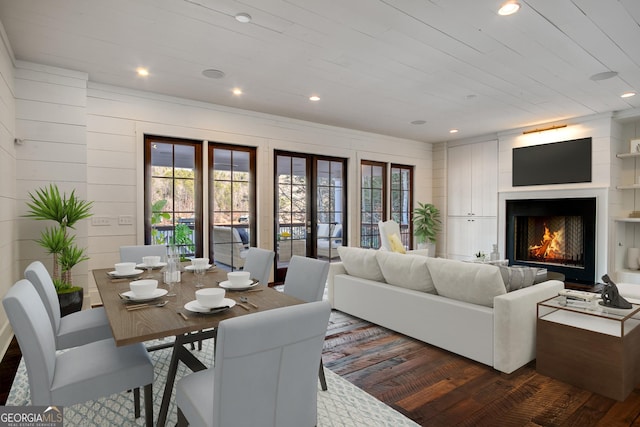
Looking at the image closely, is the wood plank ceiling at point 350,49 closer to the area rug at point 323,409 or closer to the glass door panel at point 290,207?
the glass door panel at point 290,207

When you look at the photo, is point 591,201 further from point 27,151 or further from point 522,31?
point 27,151

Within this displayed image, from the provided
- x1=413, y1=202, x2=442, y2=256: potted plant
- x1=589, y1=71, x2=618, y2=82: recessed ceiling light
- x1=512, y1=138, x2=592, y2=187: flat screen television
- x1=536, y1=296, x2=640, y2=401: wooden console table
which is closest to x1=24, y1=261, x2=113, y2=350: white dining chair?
A: x1=536, y1=296, x2=640, y2=401: wooden console table

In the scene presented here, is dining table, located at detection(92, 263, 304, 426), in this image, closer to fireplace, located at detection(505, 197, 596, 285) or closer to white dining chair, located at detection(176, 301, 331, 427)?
white dining chair, located at detection(176, 301, 331, 427)

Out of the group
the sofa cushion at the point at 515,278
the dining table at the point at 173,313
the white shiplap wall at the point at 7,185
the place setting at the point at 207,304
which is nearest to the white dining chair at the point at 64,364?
the dining table at the point at 173,313

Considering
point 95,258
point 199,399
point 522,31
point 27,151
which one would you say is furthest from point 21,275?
point 522,31

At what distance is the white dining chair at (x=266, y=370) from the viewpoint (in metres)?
1.13

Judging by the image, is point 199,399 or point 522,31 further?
point 522,31

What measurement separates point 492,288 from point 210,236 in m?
3.78

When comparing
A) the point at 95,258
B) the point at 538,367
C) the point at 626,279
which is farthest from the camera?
the point at 626,279

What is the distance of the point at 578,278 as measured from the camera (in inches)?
230

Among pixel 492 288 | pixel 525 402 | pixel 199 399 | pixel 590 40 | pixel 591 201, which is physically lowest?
pixel 525 402

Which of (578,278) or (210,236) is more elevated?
(210,236)

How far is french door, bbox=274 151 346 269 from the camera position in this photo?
5906 millimetres

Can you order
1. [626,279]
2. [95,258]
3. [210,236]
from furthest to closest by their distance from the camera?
[626,279], [210,236], [95,258]
